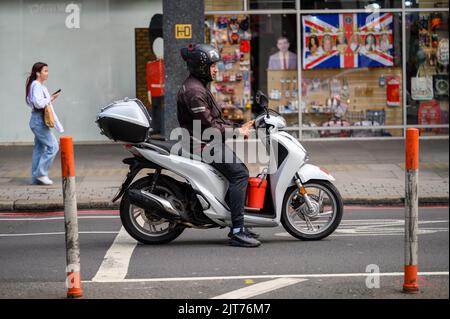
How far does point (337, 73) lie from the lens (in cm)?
1891

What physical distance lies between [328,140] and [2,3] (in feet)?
21.6

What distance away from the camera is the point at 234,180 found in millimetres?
9266

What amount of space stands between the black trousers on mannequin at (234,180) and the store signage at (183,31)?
643cm

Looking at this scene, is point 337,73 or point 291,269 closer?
point 291,269

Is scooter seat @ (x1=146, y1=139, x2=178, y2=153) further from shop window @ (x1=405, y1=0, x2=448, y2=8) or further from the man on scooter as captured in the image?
shop window @ (x1=405, y1=0, x2=448, y2=8)

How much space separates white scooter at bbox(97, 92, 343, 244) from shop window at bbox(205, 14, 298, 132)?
920 cm

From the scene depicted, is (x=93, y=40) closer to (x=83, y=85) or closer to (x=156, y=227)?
(x=83, y=85)

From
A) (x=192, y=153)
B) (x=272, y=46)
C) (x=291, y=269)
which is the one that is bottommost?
(x=291, y=269)

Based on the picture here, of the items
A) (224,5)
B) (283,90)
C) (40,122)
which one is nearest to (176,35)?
(40,122)

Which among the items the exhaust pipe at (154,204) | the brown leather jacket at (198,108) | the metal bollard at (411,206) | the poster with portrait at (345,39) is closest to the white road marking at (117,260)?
the exhaust pipe at (154,204)

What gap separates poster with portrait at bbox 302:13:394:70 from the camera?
736 inches

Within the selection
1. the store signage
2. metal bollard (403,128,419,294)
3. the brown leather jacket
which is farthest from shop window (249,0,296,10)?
metal bollard (403,128,419,294)
